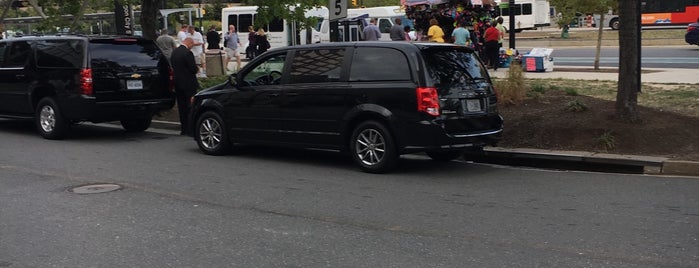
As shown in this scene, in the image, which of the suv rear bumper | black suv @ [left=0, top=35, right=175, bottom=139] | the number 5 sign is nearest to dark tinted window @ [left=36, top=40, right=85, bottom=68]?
black suv @ [left=0, top=35, right=175, bottom=139]

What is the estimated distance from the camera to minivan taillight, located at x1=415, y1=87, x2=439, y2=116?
28.2 feet

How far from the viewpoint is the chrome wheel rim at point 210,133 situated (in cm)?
1078

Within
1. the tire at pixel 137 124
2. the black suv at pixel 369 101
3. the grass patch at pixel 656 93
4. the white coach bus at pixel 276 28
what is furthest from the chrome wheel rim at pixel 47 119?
the white coach bus at pixel 276 28

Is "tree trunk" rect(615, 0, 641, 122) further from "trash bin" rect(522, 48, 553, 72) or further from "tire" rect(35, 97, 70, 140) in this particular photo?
"trash bin" rect(522, 48, 553, 72)

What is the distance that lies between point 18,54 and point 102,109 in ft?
8.09

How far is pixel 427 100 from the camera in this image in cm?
859

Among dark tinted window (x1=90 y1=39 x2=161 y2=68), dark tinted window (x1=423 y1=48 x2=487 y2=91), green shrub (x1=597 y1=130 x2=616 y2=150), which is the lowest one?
green shrub (x1=597 y1=130 x2=616 y2=150)

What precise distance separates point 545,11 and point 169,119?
46.4 m

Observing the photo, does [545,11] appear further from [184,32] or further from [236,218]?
[236,218]

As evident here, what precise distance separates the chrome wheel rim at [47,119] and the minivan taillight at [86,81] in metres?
1.03

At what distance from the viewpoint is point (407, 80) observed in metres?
8.77

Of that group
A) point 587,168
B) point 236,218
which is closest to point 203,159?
point 236,218

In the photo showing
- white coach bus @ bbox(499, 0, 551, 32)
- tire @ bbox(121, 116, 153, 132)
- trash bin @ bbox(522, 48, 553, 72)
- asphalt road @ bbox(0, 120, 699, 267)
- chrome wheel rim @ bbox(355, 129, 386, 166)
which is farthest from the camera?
white coach bus @ bbox(499, 0, 551, 32)

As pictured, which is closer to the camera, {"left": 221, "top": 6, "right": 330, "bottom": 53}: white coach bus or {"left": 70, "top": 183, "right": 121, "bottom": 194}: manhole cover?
{"left": 70, "top": 183, "right": 121, "bottom": 194}: manhole cover
